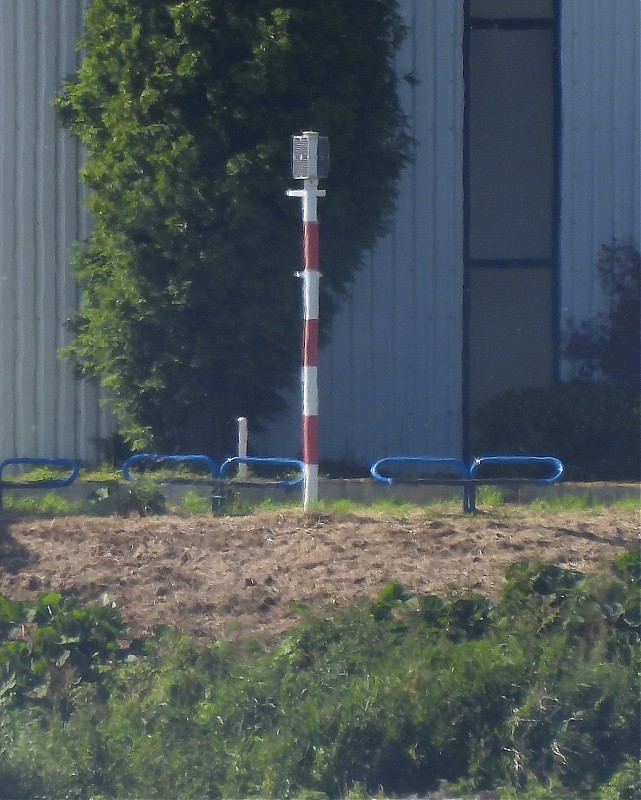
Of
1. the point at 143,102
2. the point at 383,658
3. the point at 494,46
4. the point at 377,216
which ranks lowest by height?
the point at 383,658

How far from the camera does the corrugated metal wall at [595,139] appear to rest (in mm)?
11539

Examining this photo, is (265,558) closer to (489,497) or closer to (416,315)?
(489,497)

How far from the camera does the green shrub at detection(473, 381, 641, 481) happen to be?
9.89 meters

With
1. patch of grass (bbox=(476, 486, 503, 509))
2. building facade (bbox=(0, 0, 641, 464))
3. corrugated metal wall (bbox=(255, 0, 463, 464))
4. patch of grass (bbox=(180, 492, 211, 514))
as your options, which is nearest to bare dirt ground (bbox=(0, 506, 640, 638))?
patch of grass (bbox=(180, 492, 211, 514))

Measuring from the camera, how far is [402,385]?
458 inches

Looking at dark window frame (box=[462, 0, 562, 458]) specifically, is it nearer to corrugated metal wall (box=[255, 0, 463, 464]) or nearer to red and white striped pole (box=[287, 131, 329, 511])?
corrugated metal wall (box=[255, 0, 463, 464])

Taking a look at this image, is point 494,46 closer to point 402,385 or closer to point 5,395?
point 402,385

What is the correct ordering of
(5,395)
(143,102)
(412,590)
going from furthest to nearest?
(5,395), (143,102), (412,590)

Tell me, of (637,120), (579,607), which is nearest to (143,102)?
(637,120)

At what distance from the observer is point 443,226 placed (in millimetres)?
11641

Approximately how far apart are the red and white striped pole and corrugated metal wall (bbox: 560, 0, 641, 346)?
5216 mm

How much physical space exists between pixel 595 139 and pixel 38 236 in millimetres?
5688

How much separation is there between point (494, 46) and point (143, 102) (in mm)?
4414

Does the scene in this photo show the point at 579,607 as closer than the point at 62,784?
No
